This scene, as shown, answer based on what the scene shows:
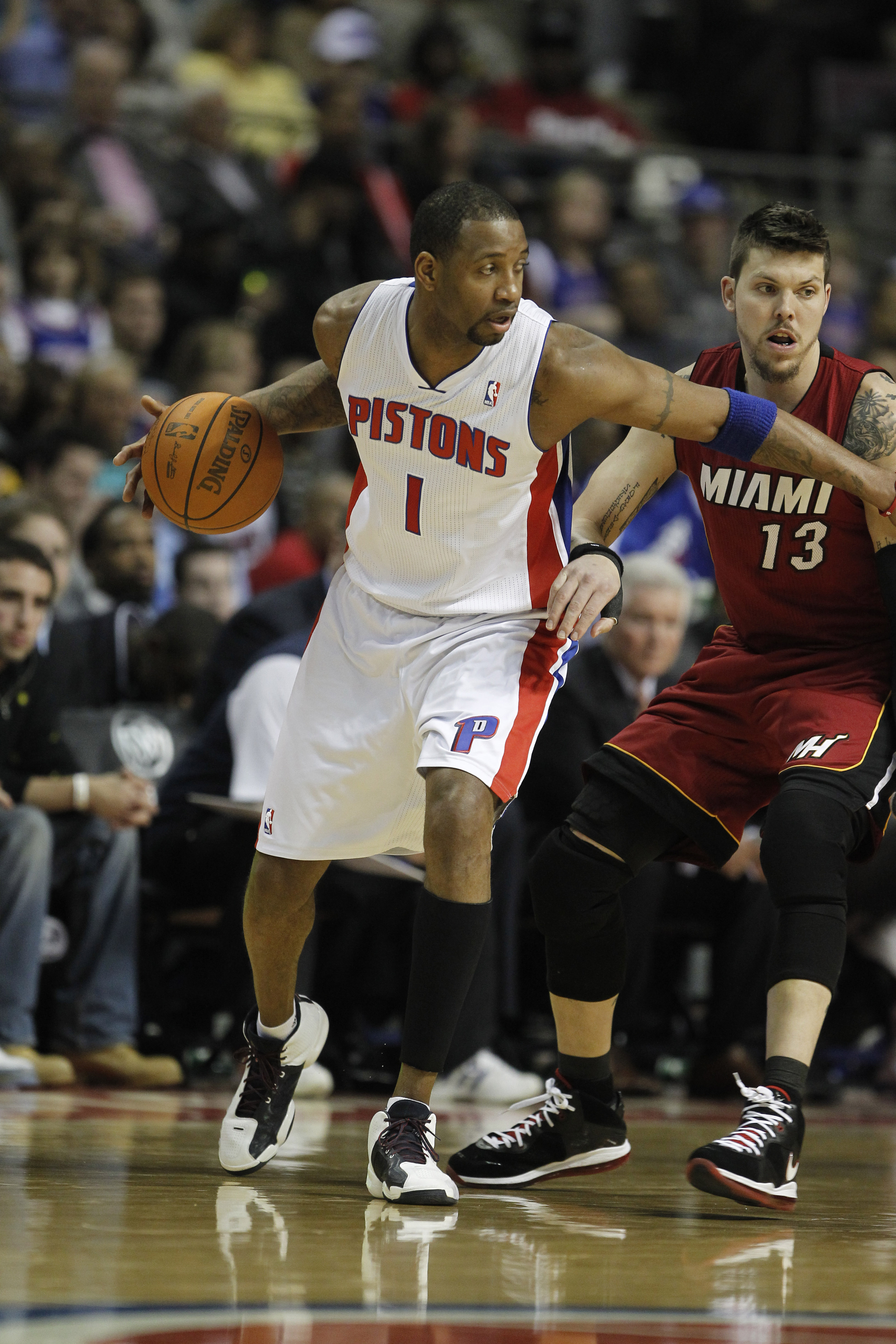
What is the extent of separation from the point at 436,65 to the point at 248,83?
1701 millimetres

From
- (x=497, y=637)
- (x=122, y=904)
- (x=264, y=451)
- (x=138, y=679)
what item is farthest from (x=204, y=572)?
(x=497, y=637)

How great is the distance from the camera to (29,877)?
5.96 metres

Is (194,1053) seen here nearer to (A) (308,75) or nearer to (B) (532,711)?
(B) (532,711)

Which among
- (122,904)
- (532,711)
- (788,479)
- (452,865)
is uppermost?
(788,479)

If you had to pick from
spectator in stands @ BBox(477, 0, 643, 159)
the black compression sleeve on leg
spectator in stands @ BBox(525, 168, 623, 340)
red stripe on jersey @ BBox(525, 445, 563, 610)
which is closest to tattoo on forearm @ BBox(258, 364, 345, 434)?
red stripe on jersey @ BBox(525, 445, 563, 610)

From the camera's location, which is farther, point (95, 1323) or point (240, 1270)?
point (240, 1270)

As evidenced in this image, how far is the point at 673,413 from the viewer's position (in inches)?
152

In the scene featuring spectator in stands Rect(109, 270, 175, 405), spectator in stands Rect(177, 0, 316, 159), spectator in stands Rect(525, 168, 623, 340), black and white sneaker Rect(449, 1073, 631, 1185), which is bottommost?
black and white sneaker Rect(449, 1073, 631, 1185)

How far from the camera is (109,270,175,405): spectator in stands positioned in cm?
1000

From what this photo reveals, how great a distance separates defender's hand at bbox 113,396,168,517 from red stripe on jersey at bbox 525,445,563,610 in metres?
0.92

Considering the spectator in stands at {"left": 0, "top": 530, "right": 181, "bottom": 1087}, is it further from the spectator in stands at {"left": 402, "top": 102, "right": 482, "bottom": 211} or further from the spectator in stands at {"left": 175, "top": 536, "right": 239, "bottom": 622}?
the spectator in stands at {"left": 402, "top": 102, "right": 482, "bottom": 211}

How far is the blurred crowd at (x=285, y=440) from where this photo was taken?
638cm

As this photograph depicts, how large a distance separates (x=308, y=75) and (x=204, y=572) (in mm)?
6619

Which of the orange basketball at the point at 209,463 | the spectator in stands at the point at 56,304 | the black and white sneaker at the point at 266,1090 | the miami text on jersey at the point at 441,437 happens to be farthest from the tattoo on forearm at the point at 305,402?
the spectator in stands at the point at 56,304
